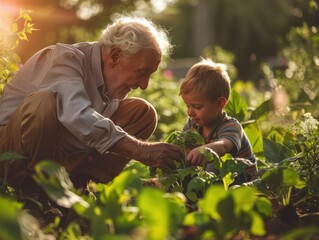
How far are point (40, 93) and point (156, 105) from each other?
135 inches

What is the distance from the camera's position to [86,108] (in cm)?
346

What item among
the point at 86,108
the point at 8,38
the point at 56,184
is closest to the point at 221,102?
the point at 86,108

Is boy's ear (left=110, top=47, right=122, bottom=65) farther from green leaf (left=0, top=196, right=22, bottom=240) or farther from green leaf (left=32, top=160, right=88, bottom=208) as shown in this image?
green leaf (left=0, top=196, right=22, bottom=240)

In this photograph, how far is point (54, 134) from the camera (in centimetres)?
359

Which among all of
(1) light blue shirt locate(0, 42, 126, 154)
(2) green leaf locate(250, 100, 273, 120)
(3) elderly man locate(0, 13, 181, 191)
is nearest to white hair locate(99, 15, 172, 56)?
(3) elderly man locate(0, 13, 181, 191)

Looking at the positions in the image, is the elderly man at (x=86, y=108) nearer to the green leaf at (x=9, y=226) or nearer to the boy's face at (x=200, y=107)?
the boy's face at (x=200, y=107)

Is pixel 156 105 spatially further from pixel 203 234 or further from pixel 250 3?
pixel 250 3

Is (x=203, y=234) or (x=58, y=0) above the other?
(x=203, y=234)

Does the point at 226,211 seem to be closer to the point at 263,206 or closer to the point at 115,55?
the point at 263,206

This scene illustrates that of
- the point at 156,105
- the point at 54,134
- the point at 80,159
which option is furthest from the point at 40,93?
the point at 156,105

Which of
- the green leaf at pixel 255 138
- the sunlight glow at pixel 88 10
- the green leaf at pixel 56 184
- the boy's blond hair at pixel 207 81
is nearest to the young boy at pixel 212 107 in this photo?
the boy's blond hair at pixel 207 81

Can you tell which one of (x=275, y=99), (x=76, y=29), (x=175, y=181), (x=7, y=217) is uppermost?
(x=7, y=217)

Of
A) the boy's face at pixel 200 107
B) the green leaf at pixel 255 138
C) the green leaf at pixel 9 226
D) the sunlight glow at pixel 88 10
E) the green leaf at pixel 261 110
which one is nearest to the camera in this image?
the green leaf at pixel 9 226

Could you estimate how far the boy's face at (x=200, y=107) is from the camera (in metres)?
4.02
